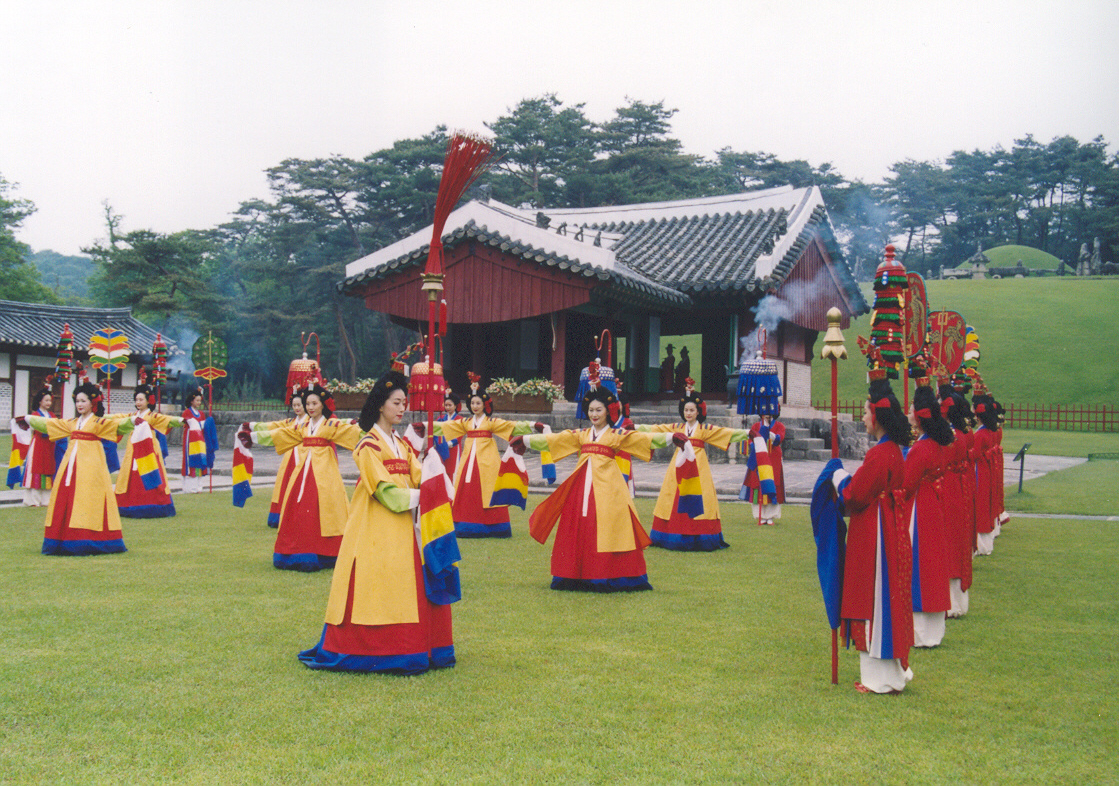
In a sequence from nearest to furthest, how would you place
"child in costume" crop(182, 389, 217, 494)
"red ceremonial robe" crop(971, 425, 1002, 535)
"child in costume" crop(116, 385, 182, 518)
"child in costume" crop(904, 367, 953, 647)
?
"child in costume" crop(904, 367, 953, 647)
"red ceremonial robe" crop(971, 425, 1002, 535)
"child in costume" crop(116, 385, 182, 518)
"child in costume" crop(182, 389, 217, 494)

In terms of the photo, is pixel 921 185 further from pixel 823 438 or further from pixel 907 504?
pixel 907 504

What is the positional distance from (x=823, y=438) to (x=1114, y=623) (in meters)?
13.4

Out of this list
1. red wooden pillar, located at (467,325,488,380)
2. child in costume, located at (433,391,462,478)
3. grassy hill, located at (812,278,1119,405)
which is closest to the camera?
child in costume, located at (433,391,462,478)

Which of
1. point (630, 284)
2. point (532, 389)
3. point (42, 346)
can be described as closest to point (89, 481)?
point (532, 389)

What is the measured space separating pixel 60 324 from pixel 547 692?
99.3 feet

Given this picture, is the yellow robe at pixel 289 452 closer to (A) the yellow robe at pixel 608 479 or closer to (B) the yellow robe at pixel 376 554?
(A) the yellow robe at pixel 608 479

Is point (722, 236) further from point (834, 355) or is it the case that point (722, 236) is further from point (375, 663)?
point (375, 663)

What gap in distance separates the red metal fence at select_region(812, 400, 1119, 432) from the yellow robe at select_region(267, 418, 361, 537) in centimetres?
2381

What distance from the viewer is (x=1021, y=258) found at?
5319cm

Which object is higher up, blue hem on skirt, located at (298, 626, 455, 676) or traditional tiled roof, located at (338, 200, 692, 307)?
traditional tiled roof, located at (338, 200, 692, 307)

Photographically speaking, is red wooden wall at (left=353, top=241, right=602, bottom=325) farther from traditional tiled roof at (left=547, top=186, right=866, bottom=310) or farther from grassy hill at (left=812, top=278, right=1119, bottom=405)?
grassy hill at (left=812, top=278, right=1119, bottom=405)

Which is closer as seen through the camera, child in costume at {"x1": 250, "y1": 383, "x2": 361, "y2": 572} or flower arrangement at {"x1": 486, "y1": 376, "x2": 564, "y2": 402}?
child in costume at {"x1": 250, "y1": 383, "x2": 361, "y2": 572}

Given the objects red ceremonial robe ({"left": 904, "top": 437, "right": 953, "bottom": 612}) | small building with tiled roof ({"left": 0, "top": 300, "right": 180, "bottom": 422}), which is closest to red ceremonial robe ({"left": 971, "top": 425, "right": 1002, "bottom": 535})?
red ceremonial robe ({"left": 904, "top": 437, "right": 953, "bottom": 612})

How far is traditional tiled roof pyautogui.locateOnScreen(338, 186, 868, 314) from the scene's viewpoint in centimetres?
1878
